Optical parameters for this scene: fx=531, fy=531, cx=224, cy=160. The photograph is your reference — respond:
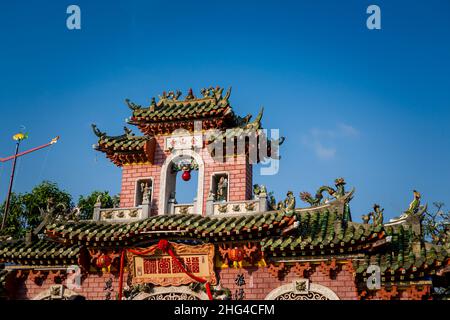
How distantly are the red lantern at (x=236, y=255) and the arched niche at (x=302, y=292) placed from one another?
4.18ft

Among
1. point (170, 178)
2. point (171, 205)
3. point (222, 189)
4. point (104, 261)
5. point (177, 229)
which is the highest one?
point (170, 178)

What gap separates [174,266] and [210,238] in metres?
1.54

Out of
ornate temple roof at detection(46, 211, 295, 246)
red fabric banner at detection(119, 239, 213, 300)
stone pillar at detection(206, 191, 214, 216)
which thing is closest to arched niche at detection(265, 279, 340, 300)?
ornate temple roof at detection(46, 211, 295, 246)

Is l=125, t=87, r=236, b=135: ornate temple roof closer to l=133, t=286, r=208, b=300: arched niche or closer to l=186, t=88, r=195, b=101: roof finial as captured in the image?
l=186, t=88, r=195, b=101: roof finial

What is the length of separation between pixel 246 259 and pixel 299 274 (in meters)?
1.53

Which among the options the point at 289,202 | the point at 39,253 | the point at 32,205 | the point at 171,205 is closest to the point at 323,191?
the point at 289,202

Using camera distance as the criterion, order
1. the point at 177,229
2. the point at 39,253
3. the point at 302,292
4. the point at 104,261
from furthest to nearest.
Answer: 1. the point at 39,253
2. the point at 104,261
3. the point at 177,229
4. the point at 302,292

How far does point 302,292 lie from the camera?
1436cm

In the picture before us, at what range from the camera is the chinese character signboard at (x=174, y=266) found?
15305mm

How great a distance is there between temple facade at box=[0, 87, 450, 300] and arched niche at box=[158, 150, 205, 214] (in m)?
0.04

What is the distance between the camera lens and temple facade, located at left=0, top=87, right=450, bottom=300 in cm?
1399

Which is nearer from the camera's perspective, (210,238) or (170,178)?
(210,238)

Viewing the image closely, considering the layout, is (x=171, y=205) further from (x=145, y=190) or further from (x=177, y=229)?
(x=177, y=229)
